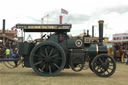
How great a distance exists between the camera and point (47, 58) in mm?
7285

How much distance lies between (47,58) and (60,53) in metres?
0.63

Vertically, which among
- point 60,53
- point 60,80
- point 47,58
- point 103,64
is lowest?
point 60,80

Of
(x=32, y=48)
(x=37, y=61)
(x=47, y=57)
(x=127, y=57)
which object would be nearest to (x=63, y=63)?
(x=47, y=57)

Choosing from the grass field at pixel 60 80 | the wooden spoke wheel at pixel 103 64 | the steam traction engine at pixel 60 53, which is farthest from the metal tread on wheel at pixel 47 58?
the wooden spoke wheel at pixel 103 64

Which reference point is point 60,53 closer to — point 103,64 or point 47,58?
point 47,58

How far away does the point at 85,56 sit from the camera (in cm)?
755

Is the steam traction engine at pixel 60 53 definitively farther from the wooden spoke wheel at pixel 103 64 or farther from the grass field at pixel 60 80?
the grass field at pixel 60 80

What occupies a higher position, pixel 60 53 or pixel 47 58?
pixel 60 53

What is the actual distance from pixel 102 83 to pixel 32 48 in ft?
12.2

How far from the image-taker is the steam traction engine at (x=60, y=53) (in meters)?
7.26

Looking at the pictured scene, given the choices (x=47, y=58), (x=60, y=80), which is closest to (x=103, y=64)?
(x=60, y=80)

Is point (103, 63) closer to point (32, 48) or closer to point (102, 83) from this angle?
point (102, 83)

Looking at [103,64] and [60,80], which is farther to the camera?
[103,64]

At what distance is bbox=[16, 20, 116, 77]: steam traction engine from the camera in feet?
23.8
